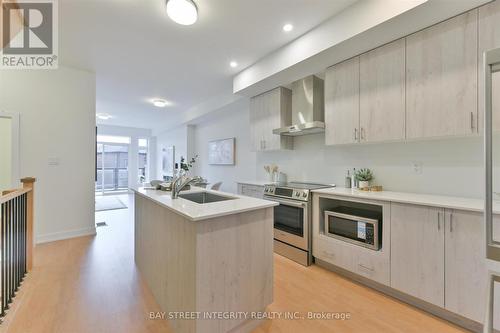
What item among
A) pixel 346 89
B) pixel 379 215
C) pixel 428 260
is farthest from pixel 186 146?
pixel 428 260

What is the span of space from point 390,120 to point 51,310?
3.67 meters

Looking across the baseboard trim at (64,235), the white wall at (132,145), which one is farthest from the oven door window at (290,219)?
the white wall at (132,145)

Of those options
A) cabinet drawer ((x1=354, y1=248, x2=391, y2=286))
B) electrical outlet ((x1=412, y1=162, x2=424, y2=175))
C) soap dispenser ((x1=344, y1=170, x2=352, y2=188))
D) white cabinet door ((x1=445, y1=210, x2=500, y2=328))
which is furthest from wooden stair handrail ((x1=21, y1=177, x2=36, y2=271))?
electrical outlet ((x1=412, y1=162, x2=424, y2=175))

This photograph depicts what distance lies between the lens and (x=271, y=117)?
379cm

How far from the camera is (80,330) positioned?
1715mm

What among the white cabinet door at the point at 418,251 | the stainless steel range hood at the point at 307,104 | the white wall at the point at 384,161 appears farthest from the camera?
the stainless steel range hood at the point at 307,104

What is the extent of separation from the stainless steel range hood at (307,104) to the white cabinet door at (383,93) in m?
0.73

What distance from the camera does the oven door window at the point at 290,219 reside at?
2.95 m

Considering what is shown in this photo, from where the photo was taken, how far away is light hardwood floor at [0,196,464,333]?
177 cm

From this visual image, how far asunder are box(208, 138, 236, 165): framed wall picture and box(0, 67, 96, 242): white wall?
8.92 feet

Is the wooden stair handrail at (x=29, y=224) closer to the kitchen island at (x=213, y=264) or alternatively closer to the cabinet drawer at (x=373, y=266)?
the kitchen island at (x=213, y=264)

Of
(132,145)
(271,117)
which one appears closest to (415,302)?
(271,117)

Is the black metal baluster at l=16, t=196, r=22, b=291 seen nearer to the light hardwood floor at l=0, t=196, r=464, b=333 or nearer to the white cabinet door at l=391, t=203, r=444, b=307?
the light hardwood floor at l=0, t=196, r=464, b=333

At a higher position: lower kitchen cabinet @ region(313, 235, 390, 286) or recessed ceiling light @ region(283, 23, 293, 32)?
recessed ceiling light @ region(283, 23, 293, 32)
